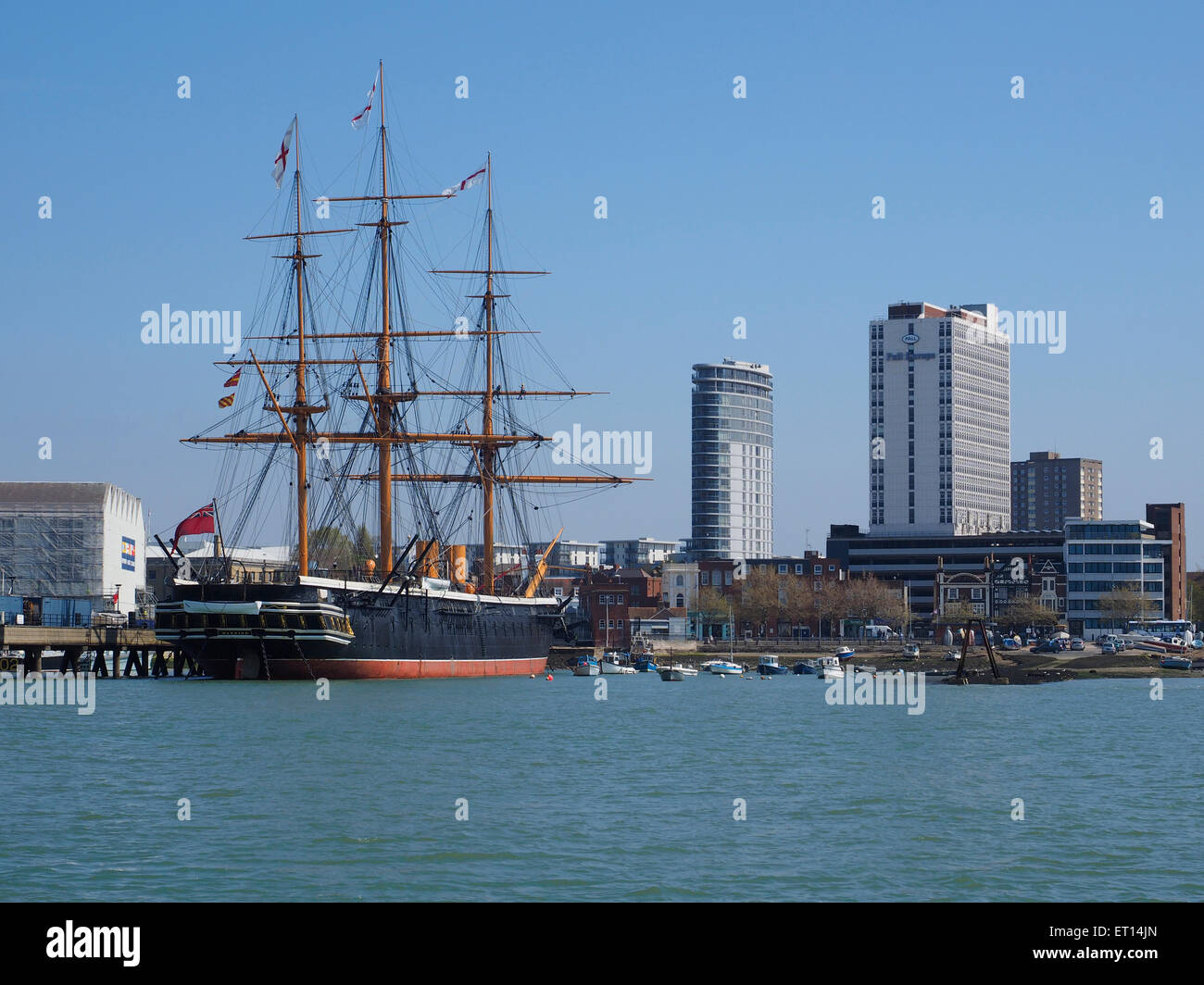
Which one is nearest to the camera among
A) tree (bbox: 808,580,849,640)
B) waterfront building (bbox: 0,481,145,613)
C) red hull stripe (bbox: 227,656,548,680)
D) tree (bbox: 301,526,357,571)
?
red hull stripe (bbox: 227,656,548,680)

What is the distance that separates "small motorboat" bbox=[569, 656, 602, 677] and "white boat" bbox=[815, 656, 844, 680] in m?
20.5

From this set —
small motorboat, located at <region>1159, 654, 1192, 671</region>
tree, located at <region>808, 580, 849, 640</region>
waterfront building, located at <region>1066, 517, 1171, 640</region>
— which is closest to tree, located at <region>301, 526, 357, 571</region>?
tree, located at <region>808, 580, 849, 640</region>

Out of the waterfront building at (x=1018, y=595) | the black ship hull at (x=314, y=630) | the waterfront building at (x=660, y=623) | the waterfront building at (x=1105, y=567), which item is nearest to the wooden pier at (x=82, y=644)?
the black ship hull at (x=314, y=630)

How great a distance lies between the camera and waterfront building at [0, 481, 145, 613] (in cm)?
13838

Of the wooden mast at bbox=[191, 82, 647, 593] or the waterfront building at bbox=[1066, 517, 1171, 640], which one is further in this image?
the waterfront building at bbox=[1066, 517, 1171, 640]

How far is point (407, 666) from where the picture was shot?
330 ft

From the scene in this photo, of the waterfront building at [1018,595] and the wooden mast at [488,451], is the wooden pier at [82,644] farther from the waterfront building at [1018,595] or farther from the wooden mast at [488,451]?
the waterfront building at [1018,595]

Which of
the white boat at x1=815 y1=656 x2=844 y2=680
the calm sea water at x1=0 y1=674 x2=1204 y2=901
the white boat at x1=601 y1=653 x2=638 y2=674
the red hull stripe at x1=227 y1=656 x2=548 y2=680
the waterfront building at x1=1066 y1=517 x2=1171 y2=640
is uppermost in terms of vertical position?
the waterfront building at x1=1066 y1=517 x2=1171 y2=640

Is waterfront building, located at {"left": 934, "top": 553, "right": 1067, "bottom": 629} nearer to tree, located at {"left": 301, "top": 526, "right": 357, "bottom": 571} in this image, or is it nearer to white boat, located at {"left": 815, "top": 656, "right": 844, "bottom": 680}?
white boat, located at {"left": 815, "top": 656, "right": 844, "bottom": 680}

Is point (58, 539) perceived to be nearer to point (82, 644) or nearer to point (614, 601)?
point (82, 644)

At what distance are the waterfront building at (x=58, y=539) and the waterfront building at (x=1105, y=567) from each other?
117 metres

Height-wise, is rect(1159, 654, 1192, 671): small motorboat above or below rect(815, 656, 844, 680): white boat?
above

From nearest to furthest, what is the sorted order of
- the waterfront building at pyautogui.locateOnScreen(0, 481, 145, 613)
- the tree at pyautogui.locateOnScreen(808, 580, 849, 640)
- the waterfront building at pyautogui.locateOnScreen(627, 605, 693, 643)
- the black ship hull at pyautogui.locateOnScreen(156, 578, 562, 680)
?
the black ship hull at pyautogui.locateOnScreen(156, 578, 562, 680)
the waterfront building at pyautogui.locateOnScreen(0, 481, 145, 613)
the tree at pyautogui.locateOnScreen(808, 580, 849, 640)
the waterfront building at pyautogui.locateOnScreen(627, 605, 693, 643)
